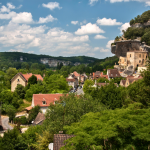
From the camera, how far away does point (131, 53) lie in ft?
201

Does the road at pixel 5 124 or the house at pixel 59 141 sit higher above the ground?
the house at pixel 59 141

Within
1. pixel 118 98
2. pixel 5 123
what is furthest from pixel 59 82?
pixel 118 98

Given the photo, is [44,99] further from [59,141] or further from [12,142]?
[59,141]

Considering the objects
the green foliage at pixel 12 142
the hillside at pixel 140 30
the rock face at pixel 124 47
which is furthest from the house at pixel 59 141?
the rock face at pixel 124 47

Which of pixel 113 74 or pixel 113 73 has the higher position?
pixel 113 73

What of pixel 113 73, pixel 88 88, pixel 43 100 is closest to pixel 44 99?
pixel 43 100

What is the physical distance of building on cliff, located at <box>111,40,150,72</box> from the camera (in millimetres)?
60028

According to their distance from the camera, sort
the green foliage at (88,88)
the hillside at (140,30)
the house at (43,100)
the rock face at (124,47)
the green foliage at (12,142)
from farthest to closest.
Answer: the rock face at (124,47) < the hillside at (140,30) < the green foliage at (88,88) < the house at (43,100) < the green foliage at (12,142)

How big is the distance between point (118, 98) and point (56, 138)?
16.2m

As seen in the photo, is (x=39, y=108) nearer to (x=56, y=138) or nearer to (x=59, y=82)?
(x=59, y=82)

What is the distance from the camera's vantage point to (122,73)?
62344 millimetres

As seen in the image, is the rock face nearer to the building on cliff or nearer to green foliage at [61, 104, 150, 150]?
the building on cliff

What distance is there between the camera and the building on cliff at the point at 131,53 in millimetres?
60028

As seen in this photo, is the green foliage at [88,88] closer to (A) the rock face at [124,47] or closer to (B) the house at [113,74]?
(B) the house at [113,74]
